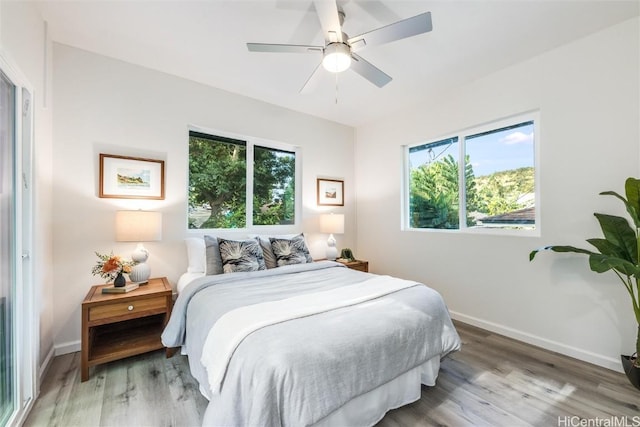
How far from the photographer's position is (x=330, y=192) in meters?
4.19

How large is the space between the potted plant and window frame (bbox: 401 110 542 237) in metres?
0.56

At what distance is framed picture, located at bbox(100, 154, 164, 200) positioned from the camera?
2551mm

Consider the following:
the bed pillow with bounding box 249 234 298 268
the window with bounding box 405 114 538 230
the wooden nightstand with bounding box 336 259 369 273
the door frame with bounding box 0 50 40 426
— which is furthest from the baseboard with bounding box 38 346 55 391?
the window with bounding box 405 114 538 230

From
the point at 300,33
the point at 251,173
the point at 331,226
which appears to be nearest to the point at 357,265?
the point at 331,226

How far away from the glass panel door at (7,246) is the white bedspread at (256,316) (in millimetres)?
1174

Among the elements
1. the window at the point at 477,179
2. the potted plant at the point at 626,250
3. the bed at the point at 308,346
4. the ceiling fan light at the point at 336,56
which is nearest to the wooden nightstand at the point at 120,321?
the bed at the point at 308,346

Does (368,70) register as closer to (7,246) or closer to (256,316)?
(256,316)

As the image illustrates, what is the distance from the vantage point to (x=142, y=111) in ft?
9.04

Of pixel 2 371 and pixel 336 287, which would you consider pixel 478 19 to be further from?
pixel 2 371

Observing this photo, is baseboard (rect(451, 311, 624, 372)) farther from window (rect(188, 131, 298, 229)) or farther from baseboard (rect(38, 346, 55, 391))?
baseboard (rect(38, 346, 55, 391))

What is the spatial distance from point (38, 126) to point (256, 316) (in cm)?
216

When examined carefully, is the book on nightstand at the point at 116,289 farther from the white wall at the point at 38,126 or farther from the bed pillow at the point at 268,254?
the bed pillow at the point at 268,254

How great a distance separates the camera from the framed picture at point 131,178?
8.37ft

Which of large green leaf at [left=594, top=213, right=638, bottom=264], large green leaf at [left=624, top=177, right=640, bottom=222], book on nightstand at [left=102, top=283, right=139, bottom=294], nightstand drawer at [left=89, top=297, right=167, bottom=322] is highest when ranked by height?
large green leaf at [left=624, top=177, right=640, bottom=222]
